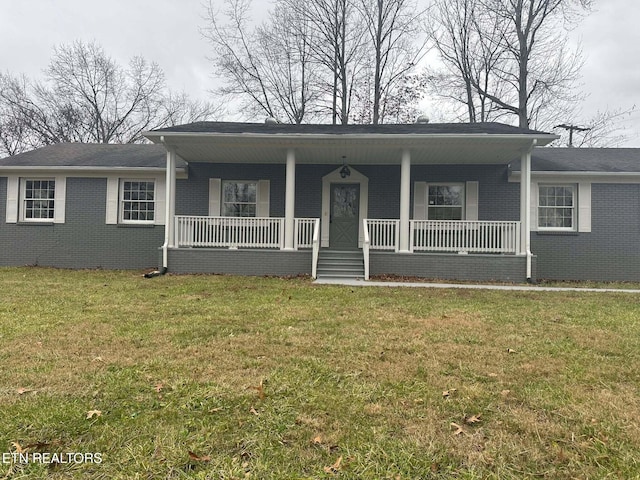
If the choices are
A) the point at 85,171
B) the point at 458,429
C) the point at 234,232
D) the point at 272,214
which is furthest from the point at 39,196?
the point at 458,429

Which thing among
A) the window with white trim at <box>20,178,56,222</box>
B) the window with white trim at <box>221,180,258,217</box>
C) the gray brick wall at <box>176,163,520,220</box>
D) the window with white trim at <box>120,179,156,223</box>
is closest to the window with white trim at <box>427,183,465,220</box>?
the gray brick wall at <box>176,163,520,220</box>

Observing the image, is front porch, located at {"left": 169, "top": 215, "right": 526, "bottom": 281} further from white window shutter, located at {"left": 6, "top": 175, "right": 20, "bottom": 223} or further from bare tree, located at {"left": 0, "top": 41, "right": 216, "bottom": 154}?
bare tree, located at {"left": 0, "top": 41, "right": 216, "bottom": 154}

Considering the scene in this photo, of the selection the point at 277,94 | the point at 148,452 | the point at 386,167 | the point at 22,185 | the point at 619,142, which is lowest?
the point at 148,452

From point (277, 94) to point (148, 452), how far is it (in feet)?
70.0

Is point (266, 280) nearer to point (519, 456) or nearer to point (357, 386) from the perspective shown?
point (357, 386)

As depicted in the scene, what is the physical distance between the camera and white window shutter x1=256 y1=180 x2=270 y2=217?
38.1 ft

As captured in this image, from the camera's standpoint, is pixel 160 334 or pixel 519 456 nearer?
pixel 519 456

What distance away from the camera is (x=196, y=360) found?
132 inches

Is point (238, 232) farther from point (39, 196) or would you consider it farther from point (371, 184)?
point (39, 196)

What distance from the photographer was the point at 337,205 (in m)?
11.6

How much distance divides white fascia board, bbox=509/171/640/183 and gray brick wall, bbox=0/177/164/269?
1112 cm

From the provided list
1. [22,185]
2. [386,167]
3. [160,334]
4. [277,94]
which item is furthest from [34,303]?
[277,94]

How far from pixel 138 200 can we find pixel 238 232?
3.76m

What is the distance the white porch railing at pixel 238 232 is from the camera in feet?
33.0
